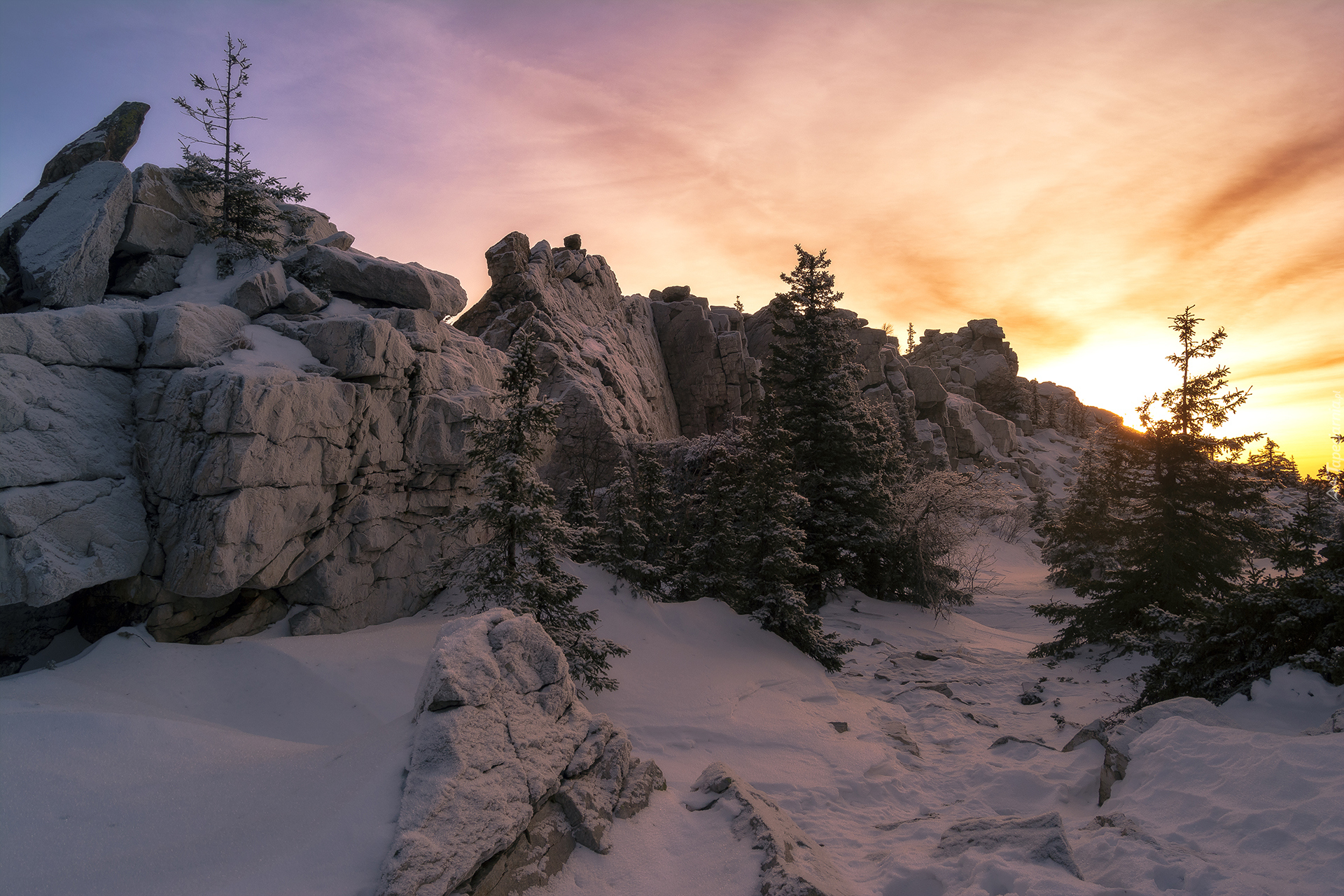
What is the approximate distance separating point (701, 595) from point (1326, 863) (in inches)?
429

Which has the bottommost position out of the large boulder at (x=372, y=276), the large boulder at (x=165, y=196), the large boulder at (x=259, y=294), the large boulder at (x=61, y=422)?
the large boulder at (x=61, y=422)

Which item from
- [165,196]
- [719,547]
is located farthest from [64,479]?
[719,547]

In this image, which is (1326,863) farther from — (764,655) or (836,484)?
(836,484)

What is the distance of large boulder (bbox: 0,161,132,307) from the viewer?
1077 centimetres

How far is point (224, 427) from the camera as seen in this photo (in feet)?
29.4

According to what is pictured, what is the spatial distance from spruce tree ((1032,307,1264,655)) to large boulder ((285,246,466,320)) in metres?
16.5

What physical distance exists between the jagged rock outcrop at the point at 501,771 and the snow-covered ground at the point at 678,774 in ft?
0.74

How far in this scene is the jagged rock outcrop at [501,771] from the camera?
3.95 m

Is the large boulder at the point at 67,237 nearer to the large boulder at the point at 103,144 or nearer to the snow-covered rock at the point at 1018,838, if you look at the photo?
the large boulder at the point at 103,144

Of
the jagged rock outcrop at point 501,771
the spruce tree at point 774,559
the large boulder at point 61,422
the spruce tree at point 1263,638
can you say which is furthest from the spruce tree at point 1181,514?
the large boulder at point 61,422

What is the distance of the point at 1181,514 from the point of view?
12117mm

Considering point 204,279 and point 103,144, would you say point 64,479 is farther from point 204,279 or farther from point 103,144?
point 103,144

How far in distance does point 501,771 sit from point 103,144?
17.4m

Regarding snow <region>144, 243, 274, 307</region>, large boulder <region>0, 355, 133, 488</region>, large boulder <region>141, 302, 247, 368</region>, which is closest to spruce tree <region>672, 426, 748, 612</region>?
large boulder <region>141, 302, 247, 368</region>
